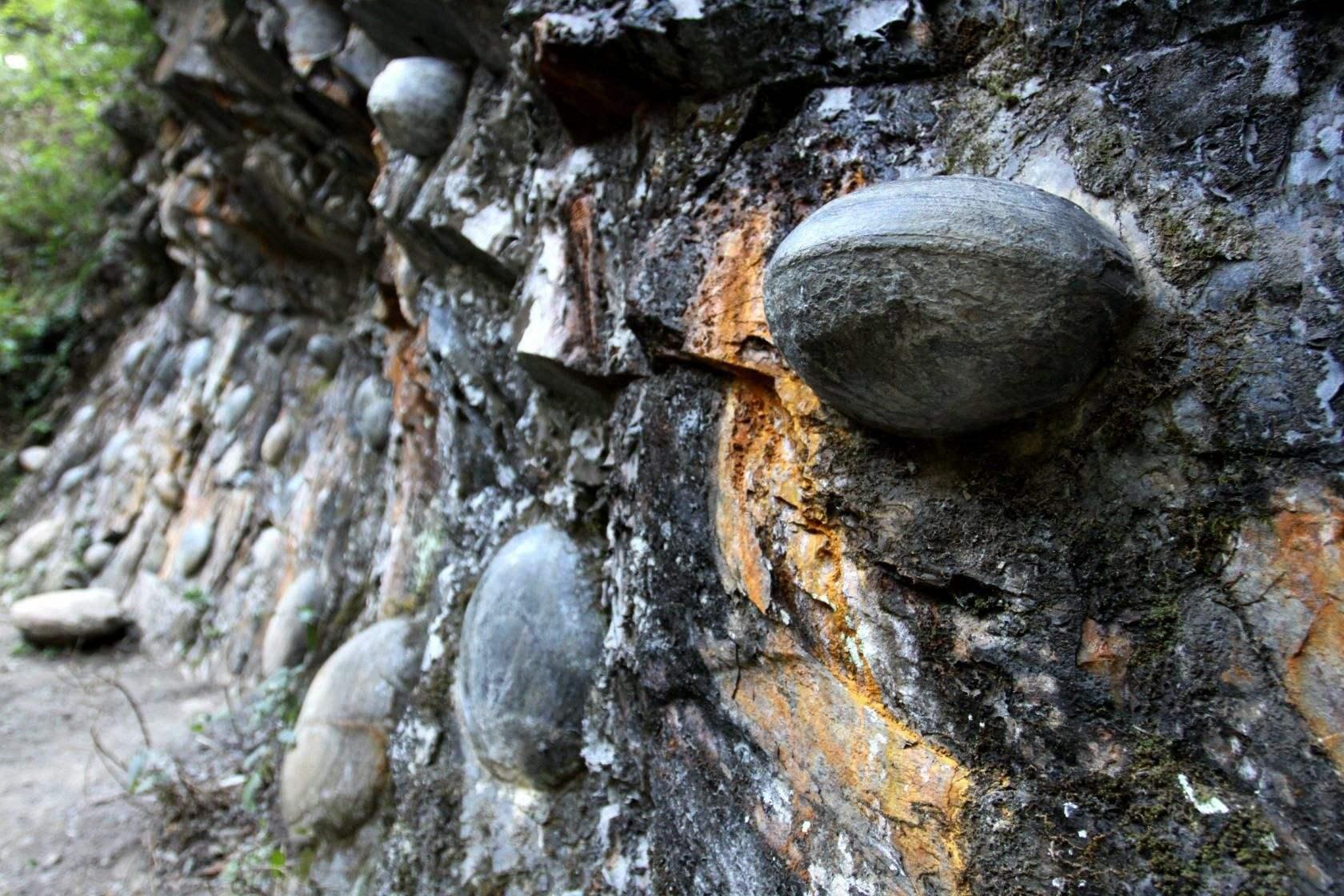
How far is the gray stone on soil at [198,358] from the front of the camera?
5281 millimetres

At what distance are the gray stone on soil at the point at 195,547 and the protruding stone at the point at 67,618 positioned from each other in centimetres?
43

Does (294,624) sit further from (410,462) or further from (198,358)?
(198,358)

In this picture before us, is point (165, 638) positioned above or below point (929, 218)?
below

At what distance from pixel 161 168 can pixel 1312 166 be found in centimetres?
621

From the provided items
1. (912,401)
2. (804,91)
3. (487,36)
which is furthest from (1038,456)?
(487,36)

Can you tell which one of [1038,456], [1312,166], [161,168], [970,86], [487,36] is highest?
[161,168]

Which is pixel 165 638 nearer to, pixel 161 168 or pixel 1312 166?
Result: pixel 161 168

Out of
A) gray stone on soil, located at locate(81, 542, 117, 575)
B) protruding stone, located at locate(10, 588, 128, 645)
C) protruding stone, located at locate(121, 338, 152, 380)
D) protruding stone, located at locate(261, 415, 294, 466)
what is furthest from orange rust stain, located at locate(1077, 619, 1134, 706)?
protruding stone, located at locate(121, 338, 152, 380)

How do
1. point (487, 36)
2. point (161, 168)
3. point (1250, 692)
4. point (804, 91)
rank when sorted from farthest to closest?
point (161, 168)
point (487, 36)
point (804, 91)
point (1250, 692)

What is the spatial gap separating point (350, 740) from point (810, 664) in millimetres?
1698

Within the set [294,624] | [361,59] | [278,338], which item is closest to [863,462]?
[361,59]

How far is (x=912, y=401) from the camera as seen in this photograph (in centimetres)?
100

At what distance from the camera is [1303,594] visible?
2.76 ft

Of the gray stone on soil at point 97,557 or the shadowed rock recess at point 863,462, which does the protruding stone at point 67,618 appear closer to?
the gray stone on soil at point 97,557
